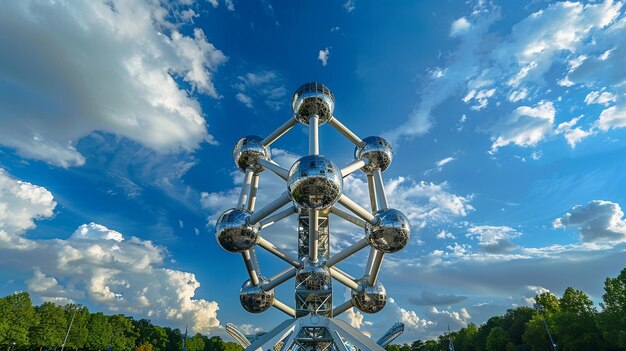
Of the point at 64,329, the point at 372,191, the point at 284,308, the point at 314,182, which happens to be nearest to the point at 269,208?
the point at 314,182

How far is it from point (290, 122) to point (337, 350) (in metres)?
11.8

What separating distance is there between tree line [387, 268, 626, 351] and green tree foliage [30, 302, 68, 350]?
5401 centimetres

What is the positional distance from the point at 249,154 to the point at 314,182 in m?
8.56

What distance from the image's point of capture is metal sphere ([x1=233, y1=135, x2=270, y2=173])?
868 inches

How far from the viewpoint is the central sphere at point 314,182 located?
14.4m

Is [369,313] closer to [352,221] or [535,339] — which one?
[352,221]

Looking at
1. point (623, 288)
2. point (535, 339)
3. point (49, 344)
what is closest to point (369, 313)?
point (623, 288)

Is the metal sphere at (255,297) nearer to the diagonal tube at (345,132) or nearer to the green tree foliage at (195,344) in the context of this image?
the diagonal tube at (345,132)

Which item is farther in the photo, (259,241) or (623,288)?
(623,288)

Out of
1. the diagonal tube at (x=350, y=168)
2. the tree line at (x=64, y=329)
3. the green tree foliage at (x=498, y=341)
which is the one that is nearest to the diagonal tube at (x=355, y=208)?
the diagonal tube at (x=350, y=168)

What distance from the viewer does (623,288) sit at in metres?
28.4

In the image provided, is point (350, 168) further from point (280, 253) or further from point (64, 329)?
point (64, 329)

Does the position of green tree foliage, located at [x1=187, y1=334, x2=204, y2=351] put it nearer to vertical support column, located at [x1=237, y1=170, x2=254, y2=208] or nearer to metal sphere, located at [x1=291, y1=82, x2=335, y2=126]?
vertical support column, located at [x1=237, y1=170, x2=254, y2=208]

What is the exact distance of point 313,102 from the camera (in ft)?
64.3
